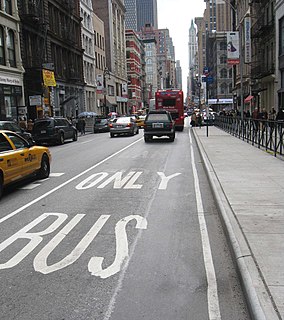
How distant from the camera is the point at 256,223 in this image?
644 centimetres

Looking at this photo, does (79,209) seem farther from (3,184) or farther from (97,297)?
(97,297)

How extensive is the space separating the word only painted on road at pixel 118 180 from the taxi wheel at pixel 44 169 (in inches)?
50.5

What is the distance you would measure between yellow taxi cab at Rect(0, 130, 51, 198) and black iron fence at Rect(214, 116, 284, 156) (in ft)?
26.2

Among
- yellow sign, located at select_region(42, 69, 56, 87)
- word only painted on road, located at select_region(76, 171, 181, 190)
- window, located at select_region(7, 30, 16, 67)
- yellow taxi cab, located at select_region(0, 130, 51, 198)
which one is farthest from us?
yellow sign, located at select_region(42, 69, 56, 87)

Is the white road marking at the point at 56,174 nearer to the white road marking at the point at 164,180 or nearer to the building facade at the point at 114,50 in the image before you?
the white road marking at the point at 164,180

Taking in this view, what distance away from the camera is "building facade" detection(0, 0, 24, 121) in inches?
1331

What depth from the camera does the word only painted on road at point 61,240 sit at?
5223 mm

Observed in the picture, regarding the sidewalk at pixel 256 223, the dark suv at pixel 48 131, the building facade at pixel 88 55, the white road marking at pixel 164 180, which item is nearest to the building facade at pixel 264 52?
the dark suv at pixel 48 131

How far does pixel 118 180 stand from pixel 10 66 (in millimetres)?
27132

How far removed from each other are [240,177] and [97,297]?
7.05 meters

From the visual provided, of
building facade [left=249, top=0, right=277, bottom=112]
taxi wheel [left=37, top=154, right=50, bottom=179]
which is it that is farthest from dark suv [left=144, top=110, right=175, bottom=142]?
building facade [left=249, top=0, right=277, bottom=112]

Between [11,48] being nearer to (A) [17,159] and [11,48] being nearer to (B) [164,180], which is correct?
(A) [17,159]

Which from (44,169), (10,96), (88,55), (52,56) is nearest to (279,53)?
(10,96)

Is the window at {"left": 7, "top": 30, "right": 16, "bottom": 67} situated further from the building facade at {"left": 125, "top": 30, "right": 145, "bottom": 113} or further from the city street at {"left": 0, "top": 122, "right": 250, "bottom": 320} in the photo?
the building facade at {"left": 125, "top": 30, "right": 145, "bottom": 113}
